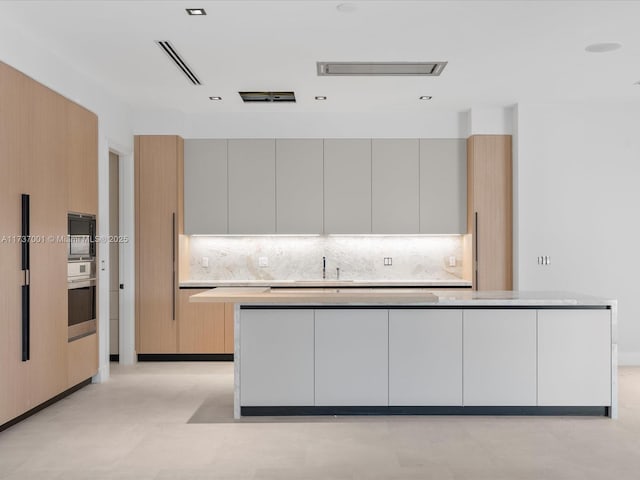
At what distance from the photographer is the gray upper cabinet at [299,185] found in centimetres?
721

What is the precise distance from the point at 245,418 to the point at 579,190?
180 inches

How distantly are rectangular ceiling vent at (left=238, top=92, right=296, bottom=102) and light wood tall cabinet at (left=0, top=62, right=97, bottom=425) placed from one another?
1.77 meters

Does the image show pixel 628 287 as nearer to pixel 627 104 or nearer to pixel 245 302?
pixel 627 104

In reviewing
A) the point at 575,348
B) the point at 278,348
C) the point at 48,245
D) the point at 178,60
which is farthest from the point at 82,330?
the point at 575,348

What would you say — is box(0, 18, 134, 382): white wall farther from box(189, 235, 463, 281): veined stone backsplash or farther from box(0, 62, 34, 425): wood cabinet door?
box(189, 235, 463, 281): veined stone backsplash

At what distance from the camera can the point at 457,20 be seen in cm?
423

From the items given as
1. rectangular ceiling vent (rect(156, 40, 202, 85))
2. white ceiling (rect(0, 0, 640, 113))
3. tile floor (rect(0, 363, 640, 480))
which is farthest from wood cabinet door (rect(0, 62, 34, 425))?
rectangular ceiling vent (rect(156, 40, 202, 85))

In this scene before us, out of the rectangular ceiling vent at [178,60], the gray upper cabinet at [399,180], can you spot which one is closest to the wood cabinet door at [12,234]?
the rectangular ceiling vent at [178,60]

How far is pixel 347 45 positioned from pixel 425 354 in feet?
8.20

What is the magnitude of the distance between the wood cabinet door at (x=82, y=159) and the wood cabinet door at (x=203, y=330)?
72.3 inches

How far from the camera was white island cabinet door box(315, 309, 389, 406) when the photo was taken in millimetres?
4523

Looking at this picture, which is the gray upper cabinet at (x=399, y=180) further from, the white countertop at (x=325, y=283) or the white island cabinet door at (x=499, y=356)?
the white island cabinet door at (x=499, y=356)

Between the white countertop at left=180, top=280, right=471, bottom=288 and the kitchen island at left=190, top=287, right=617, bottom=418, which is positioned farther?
the white countertop at left=180, top=280, right=471, bottom=288

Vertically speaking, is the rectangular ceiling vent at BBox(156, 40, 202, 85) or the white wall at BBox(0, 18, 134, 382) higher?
the rectangular ceiling vent at BBox(156, 40, 202, 85)
